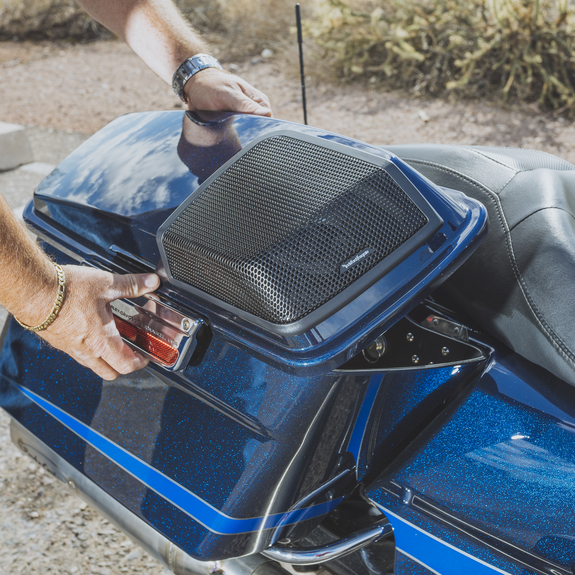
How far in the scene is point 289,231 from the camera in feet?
3.29

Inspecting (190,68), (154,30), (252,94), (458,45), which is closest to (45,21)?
(458,45)

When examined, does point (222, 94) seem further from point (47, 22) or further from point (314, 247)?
point (47, 22)

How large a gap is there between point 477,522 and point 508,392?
232mm

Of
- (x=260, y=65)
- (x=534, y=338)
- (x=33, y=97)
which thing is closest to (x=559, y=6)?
(x=260, y=65)

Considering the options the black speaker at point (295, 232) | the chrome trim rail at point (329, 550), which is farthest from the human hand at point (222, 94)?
the chrome trim rail at point (329, 550)

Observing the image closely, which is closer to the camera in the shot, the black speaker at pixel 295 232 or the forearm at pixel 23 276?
the black speaker at pixel 295 232

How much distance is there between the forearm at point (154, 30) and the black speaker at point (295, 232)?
2.88 feet

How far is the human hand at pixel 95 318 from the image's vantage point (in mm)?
1108

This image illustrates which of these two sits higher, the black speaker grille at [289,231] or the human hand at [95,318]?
the black speaker grille at [289,231]

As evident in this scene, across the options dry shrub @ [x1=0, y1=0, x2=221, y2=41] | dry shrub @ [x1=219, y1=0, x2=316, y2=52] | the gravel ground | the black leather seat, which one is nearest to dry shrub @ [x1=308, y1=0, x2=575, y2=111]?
the gravel ground

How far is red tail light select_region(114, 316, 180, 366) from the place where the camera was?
1.12m

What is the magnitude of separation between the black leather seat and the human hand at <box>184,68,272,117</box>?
58cm

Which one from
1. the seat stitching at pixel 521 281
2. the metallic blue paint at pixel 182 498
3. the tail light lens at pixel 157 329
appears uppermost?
the seat stitching at pixel 521 281

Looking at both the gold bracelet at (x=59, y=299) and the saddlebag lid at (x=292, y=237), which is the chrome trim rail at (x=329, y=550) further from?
the gold bracelet at (x=59, y=299)
